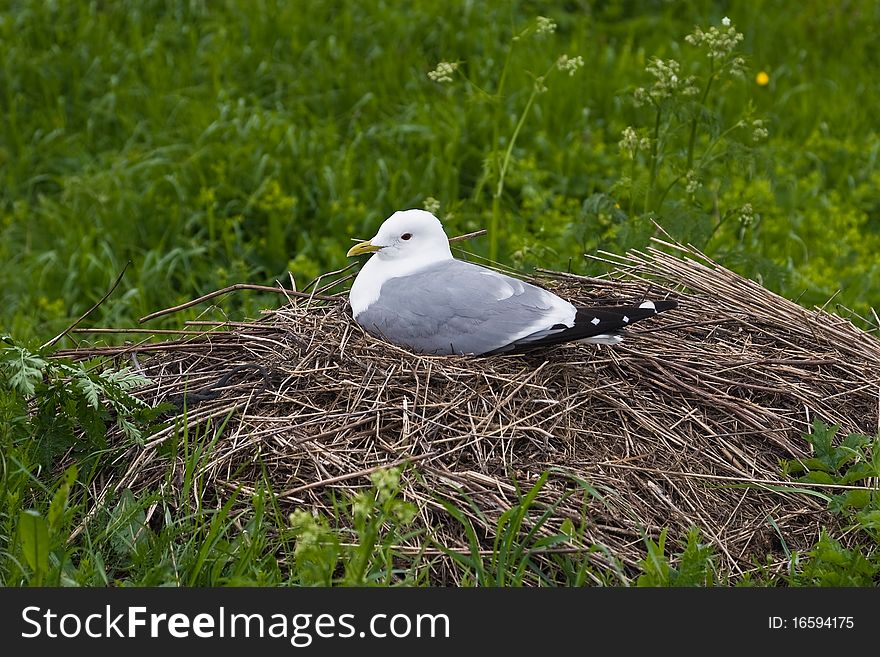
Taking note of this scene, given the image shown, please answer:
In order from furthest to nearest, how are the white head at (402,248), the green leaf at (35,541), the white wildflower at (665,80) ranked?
the white wildflower at (665,80) → the white head at (402,248) → the green leaf at (35,541)

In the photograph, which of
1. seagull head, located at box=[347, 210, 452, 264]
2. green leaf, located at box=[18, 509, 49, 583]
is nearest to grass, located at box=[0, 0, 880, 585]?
green leaf, located at box=[18, 509, 49, 583]

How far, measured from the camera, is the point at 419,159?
21.8 ft

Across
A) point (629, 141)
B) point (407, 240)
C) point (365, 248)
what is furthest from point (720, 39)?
point (365, 248)

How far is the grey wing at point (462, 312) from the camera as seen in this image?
3.61 m

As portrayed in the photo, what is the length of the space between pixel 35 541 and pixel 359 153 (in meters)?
4.37

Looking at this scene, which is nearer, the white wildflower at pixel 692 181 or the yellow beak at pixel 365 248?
the yellow beak at pixel 365 248

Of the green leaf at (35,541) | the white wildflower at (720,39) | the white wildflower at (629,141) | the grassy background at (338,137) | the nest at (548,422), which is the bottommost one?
the grassy background at (338,137)

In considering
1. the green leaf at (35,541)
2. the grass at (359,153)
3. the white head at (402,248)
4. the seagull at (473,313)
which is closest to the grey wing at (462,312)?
the seagull at (473,313)

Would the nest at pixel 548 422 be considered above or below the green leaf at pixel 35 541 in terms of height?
below

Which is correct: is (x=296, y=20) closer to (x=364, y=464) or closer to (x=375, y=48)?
(x=375, y=48)

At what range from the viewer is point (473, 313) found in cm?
365

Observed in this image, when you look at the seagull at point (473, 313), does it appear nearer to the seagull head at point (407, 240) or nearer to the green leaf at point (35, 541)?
the seagull head at point (407, 240)

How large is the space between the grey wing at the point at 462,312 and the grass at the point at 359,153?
75 cm

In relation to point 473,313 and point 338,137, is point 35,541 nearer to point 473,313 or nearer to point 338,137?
point 473,313
